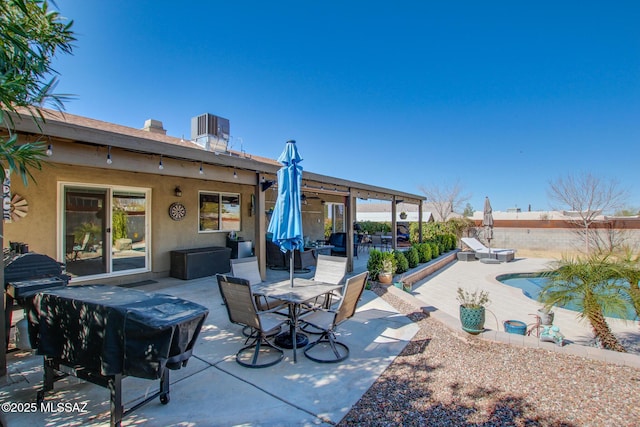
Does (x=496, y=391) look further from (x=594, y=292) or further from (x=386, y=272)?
(x=386, y=272)

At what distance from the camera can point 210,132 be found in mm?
9414

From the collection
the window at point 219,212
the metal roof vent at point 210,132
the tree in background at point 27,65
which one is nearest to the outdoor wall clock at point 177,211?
the window at point 219,212

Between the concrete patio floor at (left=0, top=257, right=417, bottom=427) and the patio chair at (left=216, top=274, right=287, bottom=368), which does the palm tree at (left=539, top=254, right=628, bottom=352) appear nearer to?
the concrete patio floor at (left=0, top=257, right=417, bottom=427)

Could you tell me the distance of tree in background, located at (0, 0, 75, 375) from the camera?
2.01 m

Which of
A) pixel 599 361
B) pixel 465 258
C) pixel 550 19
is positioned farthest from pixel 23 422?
pixel 465 258

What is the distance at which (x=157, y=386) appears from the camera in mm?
2998

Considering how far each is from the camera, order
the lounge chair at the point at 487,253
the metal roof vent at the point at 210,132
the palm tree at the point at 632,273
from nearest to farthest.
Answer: the palm tree at the point at 632,273 < the metal roof vent at the point at 210,132 < the lounge chair at the point at 487,253

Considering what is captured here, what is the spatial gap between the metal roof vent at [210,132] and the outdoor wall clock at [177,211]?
1.95m

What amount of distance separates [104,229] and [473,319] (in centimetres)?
762

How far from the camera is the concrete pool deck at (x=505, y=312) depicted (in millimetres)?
3934

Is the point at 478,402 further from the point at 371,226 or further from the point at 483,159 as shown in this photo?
the point at 483,159

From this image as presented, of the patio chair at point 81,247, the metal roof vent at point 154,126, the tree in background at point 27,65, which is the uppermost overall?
the metal roof vent at point 154,126

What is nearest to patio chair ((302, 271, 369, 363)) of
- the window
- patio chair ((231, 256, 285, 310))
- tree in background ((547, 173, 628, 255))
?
patio chair ((231, 256, 285, 310))

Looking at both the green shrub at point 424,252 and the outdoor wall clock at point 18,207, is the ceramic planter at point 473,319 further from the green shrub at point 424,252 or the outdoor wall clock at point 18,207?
Result: the outdoor wall clock at point 18,207
